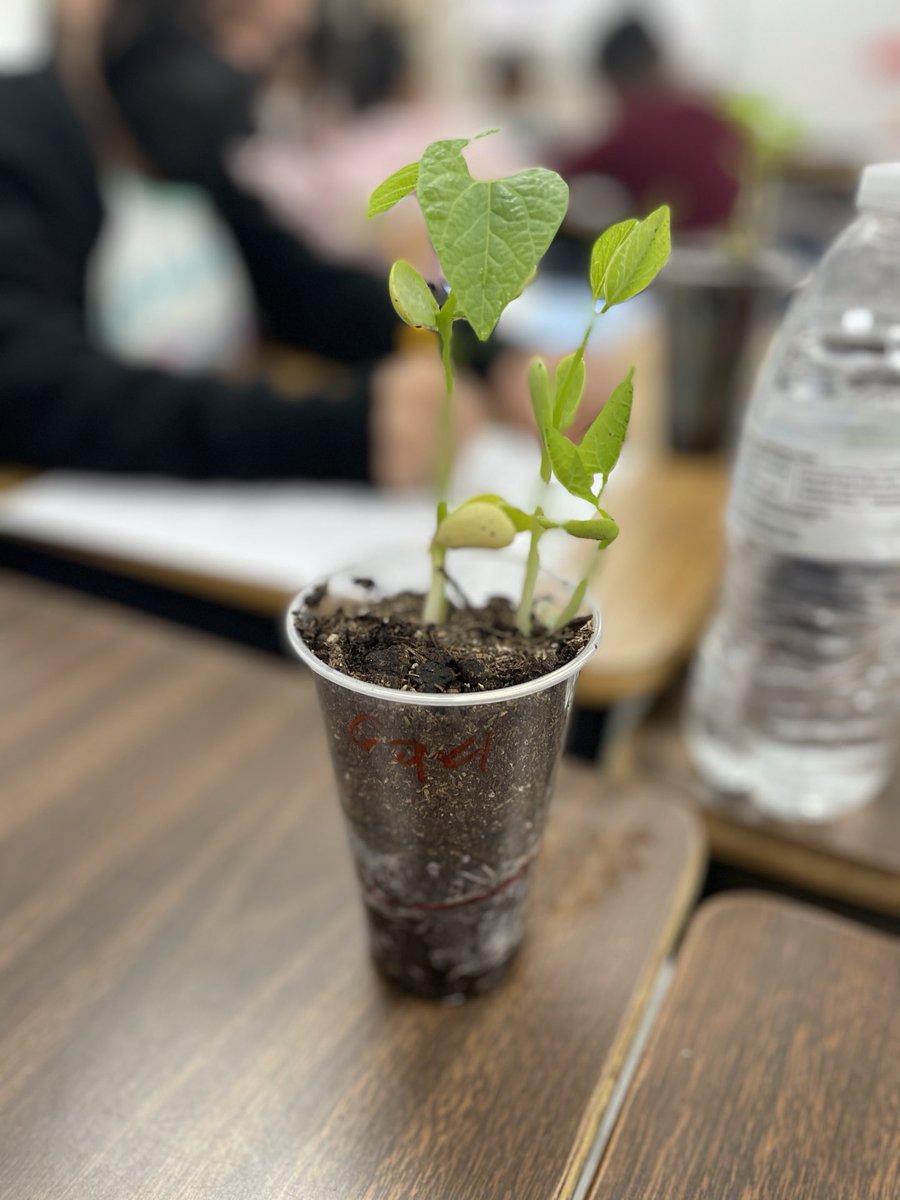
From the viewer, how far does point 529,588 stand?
1.19ft

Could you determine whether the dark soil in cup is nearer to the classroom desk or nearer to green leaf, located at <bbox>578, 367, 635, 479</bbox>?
green leaf, located at <bbox>578, 367, 635, 479</bbox>

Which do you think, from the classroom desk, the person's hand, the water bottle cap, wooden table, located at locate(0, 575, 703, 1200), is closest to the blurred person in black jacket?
the person's hand

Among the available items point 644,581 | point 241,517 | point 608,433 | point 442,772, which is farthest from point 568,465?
point 241,517

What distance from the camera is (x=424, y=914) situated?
0.38 meters

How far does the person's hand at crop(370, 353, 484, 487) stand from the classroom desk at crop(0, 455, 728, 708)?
188mm

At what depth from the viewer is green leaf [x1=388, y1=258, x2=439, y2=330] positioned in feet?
0.98

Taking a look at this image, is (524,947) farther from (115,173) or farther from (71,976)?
(115,173)

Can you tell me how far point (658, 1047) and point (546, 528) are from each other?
0.24 meters

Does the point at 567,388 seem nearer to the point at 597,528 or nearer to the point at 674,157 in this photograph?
the point at 597,528

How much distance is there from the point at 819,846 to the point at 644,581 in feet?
0.90

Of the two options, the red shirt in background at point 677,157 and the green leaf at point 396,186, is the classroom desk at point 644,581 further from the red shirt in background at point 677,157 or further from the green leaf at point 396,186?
the red shirt in background at point 677,157

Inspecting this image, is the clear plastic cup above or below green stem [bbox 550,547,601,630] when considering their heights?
below

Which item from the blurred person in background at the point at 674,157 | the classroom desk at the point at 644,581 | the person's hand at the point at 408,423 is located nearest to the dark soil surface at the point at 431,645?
the classroom desk at the point at 644,581

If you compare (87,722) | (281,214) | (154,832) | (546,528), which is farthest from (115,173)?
(546,528)
